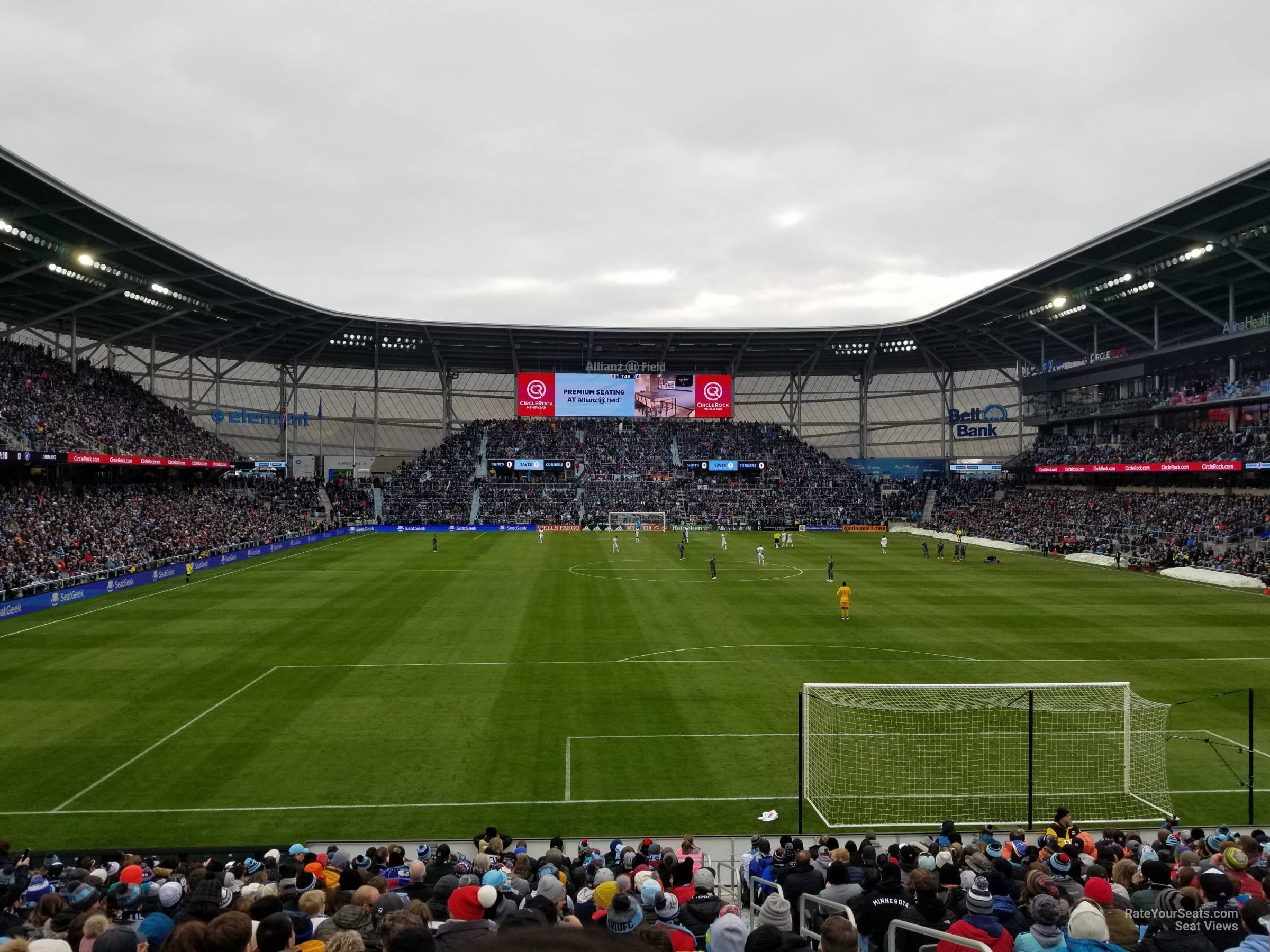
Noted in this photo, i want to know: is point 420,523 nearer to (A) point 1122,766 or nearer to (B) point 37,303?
(B) point 37,303

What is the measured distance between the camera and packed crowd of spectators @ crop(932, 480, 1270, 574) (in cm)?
4547

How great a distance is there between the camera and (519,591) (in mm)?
35906

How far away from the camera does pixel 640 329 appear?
81125 millimetres

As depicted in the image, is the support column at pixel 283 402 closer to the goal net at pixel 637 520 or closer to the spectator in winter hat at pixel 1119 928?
the goal net at pixel 637 520

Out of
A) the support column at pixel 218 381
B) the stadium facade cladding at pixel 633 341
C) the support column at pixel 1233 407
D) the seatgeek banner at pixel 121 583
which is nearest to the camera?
the seatgeek banner at pixel 121 583

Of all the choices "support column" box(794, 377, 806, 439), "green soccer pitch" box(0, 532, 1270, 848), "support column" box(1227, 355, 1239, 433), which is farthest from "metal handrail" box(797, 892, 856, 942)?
"support column" box(794, 377, 806, 439)

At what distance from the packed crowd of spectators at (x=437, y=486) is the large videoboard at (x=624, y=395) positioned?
8078 mm

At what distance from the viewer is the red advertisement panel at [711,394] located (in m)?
83.0

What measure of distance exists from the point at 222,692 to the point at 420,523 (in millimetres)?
55764

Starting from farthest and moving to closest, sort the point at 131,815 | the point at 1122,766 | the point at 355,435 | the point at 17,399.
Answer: the point at 355,435, the point at 17,399, the point at 1122,766, the point at 131,815

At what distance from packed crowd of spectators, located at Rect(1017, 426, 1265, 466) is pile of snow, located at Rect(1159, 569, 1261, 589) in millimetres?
14851

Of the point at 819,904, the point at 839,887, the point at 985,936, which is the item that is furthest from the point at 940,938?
the point at 819,904

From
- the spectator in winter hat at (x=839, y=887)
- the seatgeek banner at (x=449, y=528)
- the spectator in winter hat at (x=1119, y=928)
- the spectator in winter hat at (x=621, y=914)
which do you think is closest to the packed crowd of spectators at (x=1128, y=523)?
the seatgeek banner at (x=449, y=528)

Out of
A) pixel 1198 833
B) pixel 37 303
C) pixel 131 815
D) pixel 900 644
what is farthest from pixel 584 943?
pixel 37 303
